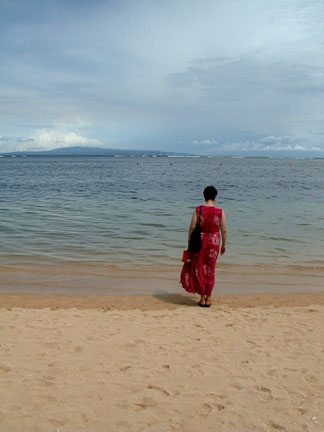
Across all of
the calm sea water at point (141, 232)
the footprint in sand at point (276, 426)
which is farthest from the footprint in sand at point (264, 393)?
the calm sea water at point (141, 232)

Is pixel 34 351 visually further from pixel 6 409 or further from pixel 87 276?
pixel 87 276

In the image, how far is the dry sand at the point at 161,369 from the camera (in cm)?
339

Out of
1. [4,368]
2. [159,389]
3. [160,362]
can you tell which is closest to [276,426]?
[159,389]

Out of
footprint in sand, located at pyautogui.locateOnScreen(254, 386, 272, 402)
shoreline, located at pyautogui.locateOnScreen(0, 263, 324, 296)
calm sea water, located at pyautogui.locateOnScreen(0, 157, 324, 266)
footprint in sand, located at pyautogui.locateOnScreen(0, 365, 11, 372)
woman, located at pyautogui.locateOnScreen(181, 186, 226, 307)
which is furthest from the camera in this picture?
calm sea water, located at pyautogui.locateOnScreen(0, 157, 324, 266)

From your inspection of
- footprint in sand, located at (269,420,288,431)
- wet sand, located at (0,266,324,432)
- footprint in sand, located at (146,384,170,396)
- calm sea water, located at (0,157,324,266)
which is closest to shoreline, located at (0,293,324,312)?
wet sand, located at (0,266,324,432)

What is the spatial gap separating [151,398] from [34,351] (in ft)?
5.49

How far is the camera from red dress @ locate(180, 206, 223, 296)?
6590 millimetres

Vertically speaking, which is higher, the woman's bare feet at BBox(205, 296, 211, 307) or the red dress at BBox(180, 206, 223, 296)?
the red dress at BBox(180, 206, 223, 296)

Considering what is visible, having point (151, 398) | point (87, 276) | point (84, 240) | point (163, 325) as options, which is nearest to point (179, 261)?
point (87, 276)

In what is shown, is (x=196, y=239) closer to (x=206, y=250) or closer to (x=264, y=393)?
(x=206, y=250)

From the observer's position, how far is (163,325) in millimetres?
5883

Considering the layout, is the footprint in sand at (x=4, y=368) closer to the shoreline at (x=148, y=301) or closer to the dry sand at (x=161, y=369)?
the dry sand at (x=161, y=369)

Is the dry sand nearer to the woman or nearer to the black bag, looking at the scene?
the woman

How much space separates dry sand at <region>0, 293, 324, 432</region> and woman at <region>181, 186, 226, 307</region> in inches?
15.9
